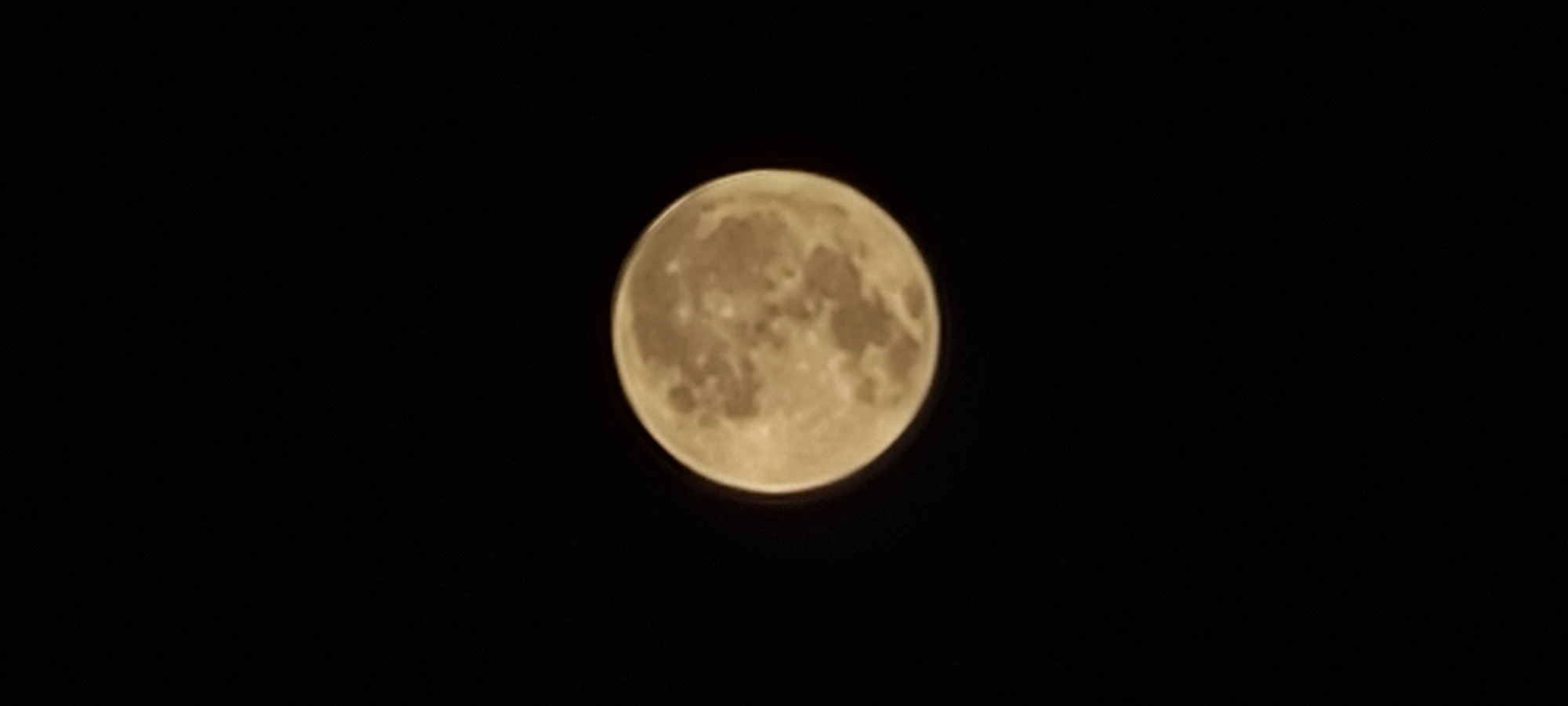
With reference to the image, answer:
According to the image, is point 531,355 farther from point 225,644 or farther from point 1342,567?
point 1342,567

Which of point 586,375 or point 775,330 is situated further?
point 586,375

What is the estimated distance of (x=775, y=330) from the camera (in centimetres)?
251

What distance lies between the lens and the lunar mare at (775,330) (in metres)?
2.52

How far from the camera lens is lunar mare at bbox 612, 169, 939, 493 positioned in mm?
2518

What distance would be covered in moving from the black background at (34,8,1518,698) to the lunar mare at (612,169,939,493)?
123 millimetres

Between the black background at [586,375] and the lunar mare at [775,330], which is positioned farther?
the black background at [586,375]

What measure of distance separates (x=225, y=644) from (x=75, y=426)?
0.37 meters

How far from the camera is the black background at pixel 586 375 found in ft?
8.90

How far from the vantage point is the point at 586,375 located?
2689 mm

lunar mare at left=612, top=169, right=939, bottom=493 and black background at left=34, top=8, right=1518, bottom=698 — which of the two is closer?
lunar mare at left=612, top=169, right=939, bottom=493

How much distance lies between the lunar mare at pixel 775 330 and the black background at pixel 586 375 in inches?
4.8

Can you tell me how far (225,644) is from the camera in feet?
8.91

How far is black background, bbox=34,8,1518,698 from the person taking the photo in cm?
271

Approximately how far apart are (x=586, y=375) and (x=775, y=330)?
321 mm
